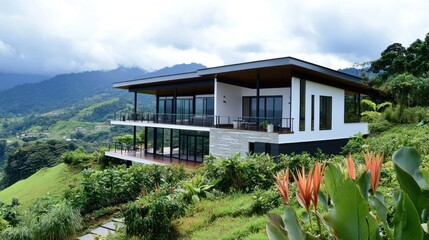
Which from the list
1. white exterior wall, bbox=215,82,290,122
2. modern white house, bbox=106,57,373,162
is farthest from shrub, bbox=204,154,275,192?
white exterior wall, bbox=215,82,290,122

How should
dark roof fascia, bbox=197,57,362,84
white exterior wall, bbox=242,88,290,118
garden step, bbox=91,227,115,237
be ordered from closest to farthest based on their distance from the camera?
garden step, bbox=91,227,115,237
dark roof fascia, bbox=197,57,362,84
white exterior wall, bbox=242,88,290,118

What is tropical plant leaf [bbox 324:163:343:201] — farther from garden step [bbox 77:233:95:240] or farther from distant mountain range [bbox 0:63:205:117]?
distant mountain range [bbox 0:63:205:117]

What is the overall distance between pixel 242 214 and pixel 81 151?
2649 cm

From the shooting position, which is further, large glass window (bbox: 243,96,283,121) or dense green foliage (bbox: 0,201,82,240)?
large glass window (bbox: 243,96,283,121)

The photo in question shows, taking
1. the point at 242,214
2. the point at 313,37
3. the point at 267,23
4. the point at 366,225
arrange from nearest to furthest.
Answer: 1. the point at 366,225
2. the point at 242,214
3. the point at 267,23
4. the point at 313,37

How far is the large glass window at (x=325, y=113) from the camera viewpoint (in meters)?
16.8

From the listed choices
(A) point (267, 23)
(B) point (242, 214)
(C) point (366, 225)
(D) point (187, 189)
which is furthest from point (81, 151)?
(C) point (366, 225)

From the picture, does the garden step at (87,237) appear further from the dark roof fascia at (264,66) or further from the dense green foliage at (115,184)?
the dark roof fascia at (264,66)

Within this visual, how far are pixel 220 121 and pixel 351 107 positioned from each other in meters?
8.50

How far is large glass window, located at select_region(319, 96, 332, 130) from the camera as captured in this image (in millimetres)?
16828

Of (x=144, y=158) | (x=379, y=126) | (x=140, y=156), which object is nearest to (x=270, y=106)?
(x=379, y=126)

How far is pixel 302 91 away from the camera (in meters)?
15.3

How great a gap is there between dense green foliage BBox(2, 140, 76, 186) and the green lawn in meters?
41.3

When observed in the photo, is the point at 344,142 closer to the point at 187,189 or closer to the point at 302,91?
the point at 302,91
